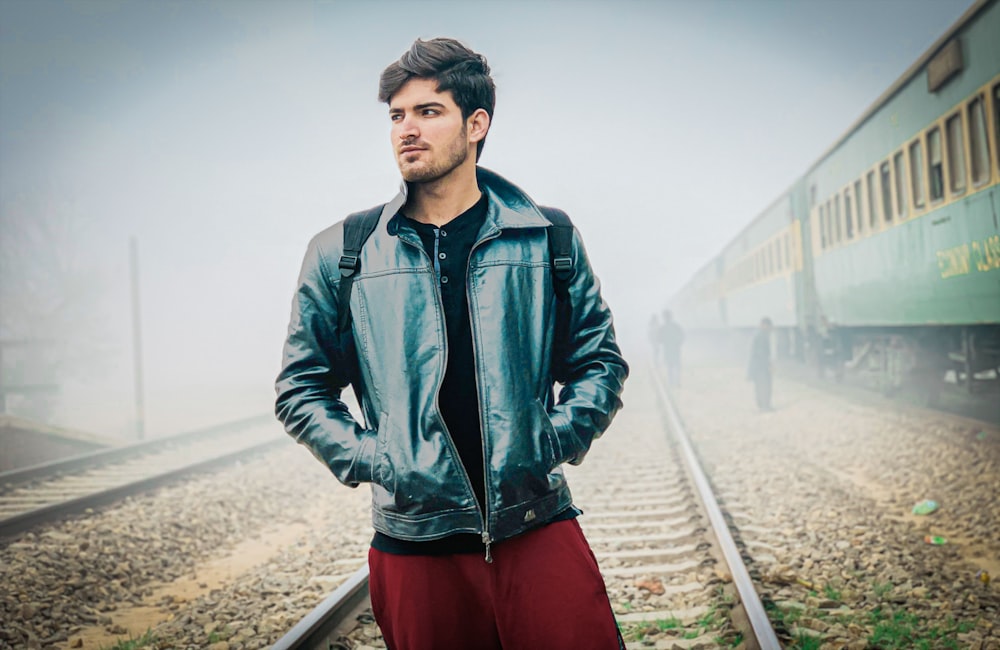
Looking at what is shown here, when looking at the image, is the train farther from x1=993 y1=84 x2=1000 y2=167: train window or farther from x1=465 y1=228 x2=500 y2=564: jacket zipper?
x1=465 y1=228 x2=500 y2=564: jacket zipper

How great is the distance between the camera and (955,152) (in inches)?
275

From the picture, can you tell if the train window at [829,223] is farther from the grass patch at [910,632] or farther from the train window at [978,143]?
the grass patch at [910,632]

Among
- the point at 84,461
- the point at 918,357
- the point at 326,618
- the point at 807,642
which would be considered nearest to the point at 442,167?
the point at 326,618

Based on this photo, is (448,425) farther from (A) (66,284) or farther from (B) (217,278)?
(B) (217,278)

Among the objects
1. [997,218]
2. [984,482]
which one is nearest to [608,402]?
[997,218]

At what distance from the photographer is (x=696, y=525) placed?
5.41 metres

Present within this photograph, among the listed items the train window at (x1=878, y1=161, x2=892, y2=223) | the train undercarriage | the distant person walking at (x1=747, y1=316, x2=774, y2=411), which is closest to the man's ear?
the train undercarriage

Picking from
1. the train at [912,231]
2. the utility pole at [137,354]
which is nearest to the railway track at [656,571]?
the train at [912,231]

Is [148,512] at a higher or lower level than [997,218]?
lower

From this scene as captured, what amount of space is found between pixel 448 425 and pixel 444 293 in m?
0.29

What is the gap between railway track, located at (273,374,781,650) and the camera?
3.41 m

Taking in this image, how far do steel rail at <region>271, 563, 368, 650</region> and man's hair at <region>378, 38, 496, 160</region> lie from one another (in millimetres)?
2456

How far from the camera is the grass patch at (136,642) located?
3844 millimetres

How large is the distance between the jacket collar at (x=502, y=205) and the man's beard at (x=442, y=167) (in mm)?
65
